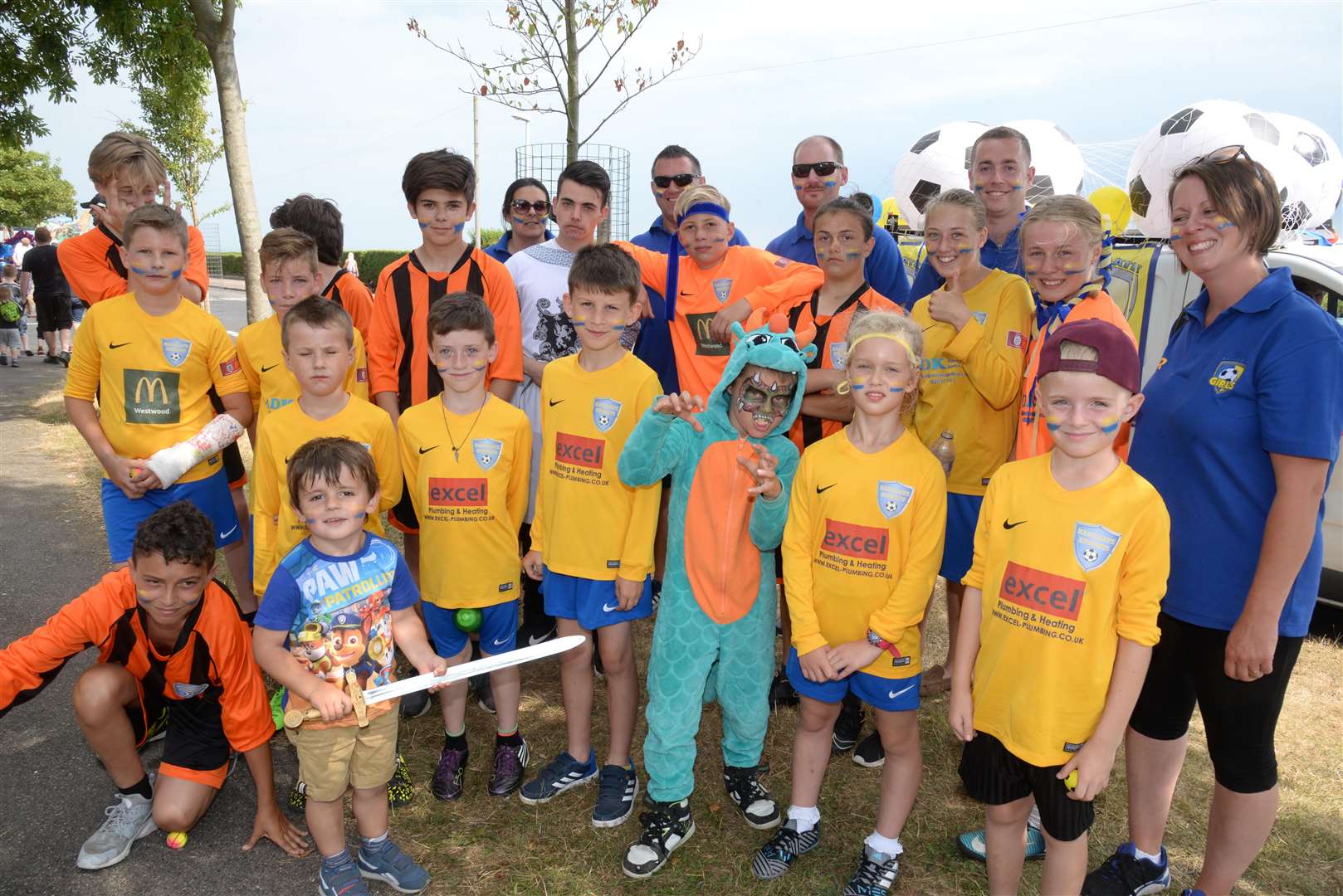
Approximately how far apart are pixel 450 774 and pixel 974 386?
8.85 ft

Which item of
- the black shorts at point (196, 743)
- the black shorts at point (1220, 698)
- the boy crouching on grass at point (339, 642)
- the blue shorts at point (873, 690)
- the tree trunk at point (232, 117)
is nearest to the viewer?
the black shorts at point (1220, 698)

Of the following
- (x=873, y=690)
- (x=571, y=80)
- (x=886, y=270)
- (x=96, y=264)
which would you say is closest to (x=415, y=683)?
(x=873, y=690)

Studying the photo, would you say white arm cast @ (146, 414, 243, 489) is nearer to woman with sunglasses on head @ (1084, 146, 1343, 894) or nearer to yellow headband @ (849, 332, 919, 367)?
yellow headband @ (849, 332, 919, 367)

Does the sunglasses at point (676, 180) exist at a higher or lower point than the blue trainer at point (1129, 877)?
higher

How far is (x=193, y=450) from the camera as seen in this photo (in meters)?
3.61

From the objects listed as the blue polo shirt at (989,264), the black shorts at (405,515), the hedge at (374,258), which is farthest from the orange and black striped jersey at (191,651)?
the hedge at (374,258)

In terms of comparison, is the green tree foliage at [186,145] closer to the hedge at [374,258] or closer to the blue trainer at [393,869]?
the hedge at [374,258]

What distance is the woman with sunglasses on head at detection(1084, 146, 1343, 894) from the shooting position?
2.32 meters

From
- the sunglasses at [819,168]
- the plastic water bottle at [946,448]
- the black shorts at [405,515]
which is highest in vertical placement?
the sunglasses at [819,168]

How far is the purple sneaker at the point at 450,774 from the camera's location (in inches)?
136

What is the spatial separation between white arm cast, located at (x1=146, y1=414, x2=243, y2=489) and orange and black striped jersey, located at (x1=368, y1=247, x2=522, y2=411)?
67cm

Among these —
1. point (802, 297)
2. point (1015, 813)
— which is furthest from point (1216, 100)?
point (1015, 813)

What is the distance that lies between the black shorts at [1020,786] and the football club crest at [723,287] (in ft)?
7.31

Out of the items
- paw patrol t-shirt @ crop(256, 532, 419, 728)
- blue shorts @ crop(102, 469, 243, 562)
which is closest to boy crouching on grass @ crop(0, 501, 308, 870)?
paw patrol t-shirt @ crop(256, 532, 419, 728)
